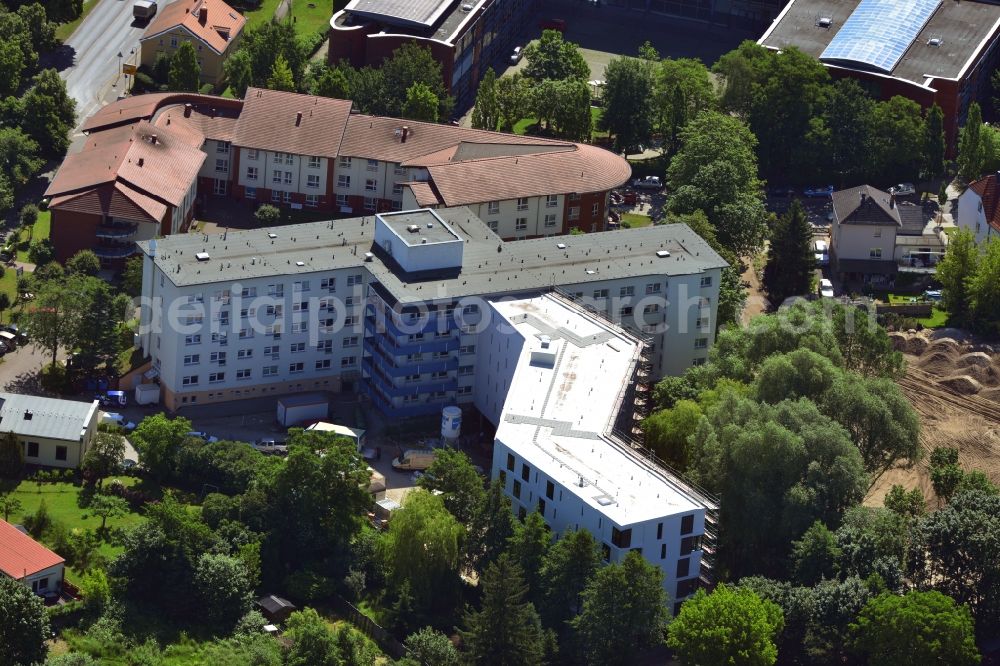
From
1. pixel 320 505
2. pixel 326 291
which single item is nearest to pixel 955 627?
pixel 320 505

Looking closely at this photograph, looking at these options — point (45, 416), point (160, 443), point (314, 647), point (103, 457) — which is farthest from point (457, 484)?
point (45, 416)

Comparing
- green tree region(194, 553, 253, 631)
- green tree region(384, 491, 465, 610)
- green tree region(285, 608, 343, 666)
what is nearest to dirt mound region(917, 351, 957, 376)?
green tree region(384, 491, 465, 610)

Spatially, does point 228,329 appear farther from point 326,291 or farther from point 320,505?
point 320,505

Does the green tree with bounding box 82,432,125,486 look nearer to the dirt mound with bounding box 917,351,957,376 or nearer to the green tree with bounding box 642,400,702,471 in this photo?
the green tree with bounding box 642,400,702,471

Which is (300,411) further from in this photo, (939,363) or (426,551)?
(939,363)

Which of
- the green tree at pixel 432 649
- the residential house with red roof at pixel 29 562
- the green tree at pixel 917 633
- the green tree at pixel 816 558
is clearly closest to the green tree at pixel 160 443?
the residential house with red roof at pixel 29 562
